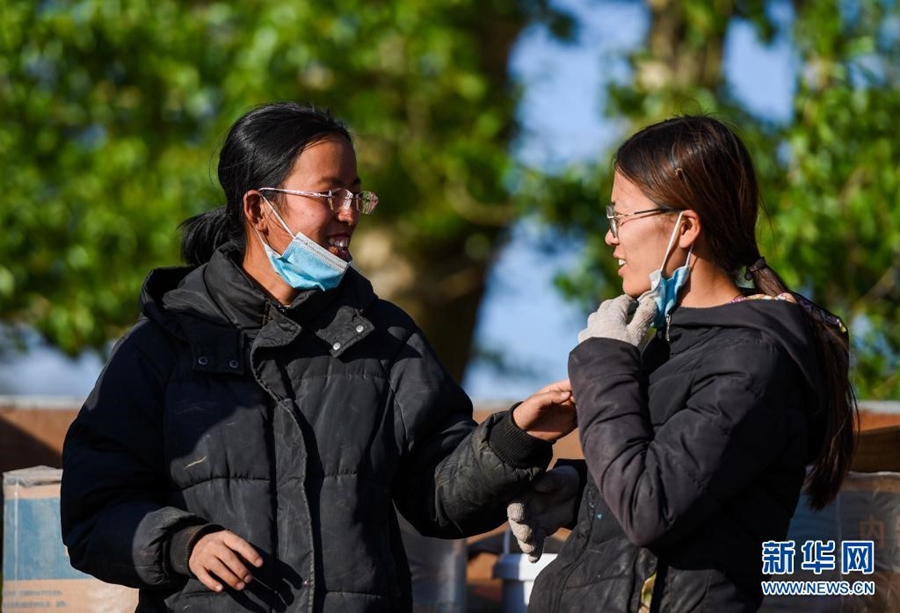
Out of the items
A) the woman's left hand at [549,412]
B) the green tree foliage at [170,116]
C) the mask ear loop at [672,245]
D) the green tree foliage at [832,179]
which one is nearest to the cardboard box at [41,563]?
the woman's left hand at [549,412]

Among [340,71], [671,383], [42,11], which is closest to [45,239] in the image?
[42,11]

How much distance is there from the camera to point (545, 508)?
11.0 ft

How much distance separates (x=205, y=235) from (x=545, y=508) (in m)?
1.09

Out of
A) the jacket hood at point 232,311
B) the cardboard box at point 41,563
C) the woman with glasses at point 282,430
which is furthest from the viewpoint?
the cardboard box at point 41,563

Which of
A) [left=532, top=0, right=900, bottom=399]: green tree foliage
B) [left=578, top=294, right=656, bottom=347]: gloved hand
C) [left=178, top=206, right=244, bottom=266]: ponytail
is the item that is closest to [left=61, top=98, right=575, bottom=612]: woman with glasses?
[left=178, top=206, right=244, bottom=266]: ponytail

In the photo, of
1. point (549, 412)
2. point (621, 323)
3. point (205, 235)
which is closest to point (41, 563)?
point (205, 235)

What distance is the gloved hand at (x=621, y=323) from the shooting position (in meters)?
2.99

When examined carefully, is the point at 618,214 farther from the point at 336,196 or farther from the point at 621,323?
the point at 336,196

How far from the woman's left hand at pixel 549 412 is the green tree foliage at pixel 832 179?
3877 millimetres

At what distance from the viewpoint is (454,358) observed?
12266 mm

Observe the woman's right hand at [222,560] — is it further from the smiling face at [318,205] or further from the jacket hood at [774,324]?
the jacket hood at [774,324]

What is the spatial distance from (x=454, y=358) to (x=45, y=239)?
3.79 metres

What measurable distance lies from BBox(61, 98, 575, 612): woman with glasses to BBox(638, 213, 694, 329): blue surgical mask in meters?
0.31

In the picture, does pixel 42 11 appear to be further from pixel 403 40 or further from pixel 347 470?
pixel 347 470
